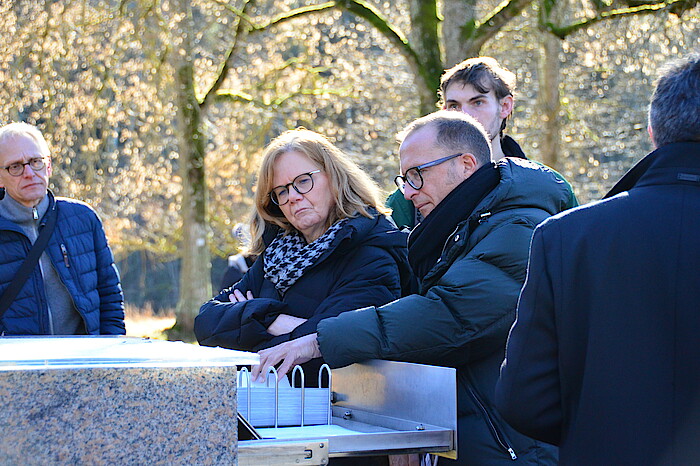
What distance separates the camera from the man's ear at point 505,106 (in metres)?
4.21

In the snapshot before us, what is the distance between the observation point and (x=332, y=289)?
3.55 metres

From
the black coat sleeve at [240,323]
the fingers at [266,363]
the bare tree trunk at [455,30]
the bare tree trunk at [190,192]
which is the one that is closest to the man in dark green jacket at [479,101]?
the black coat sleeve at [240,323]

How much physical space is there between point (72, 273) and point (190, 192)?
9508 mm

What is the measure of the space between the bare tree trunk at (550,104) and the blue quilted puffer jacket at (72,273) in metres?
9.82

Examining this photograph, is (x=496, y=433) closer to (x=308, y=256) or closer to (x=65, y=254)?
(x=308, y=256)

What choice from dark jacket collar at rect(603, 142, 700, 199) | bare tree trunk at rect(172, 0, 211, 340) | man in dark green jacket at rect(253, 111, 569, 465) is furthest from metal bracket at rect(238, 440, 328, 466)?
bare tree trunk at rect(172, 0, 211, 340)

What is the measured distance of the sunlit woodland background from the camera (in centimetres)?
1108

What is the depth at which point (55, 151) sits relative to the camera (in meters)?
13.8

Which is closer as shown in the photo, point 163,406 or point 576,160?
point 163,406

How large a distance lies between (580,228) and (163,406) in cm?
98

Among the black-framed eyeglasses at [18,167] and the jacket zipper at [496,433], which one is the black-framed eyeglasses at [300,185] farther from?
the black-framed eyeglasses at [18,167]

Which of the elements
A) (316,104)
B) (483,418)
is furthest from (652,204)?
(316,104)

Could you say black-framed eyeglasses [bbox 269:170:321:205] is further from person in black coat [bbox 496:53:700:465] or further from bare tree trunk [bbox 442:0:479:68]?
bare tree trunk [bbox 442:0:479:68]

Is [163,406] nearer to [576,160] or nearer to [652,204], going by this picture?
[652,204]
